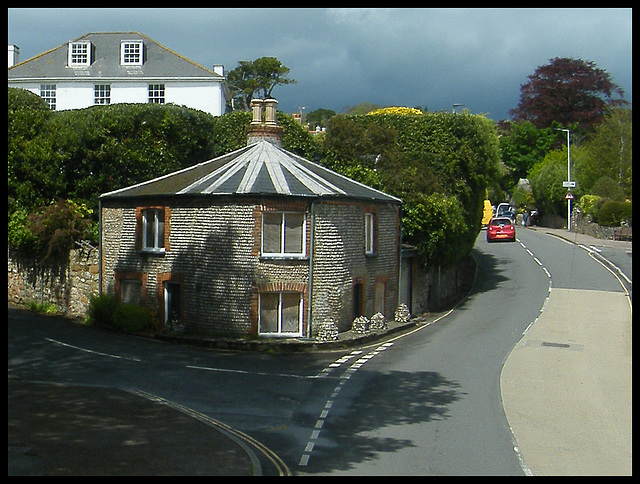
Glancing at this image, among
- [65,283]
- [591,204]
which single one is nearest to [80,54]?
[65,283]

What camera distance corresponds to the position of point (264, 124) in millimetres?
32094

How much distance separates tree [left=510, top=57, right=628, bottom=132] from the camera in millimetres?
80125

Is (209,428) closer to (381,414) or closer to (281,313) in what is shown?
(381,414)

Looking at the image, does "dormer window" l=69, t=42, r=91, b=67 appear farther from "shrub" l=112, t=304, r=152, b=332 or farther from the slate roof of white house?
"shrub" l=112, t=304, r=152, b=332

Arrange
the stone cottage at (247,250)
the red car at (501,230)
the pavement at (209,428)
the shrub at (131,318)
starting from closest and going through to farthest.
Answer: the pavement at (209,428) < the stone cottage at (247,250) < the shrub at (131,318) < the red car at (501,230)

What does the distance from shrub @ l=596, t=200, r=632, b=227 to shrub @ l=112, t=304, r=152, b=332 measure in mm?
39410

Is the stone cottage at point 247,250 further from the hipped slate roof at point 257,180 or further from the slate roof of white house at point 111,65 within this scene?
the slate roof of white house at point 111,65

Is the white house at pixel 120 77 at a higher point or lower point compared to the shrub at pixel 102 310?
higher

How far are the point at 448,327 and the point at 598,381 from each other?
10.1 meters

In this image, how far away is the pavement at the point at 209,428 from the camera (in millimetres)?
11297

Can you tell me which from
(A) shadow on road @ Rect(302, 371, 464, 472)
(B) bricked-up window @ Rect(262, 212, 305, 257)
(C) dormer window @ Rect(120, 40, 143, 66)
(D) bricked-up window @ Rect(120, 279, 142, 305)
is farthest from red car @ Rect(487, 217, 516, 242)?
(A) shadow on road @ Rect(302, 371, 464, 472)

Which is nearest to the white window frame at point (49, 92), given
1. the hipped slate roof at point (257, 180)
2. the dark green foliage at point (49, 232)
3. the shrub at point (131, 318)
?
the dark green foliage at point (49, 232)

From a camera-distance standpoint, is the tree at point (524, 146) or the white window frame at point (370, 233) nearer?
the white window frame at point (370, 233)
